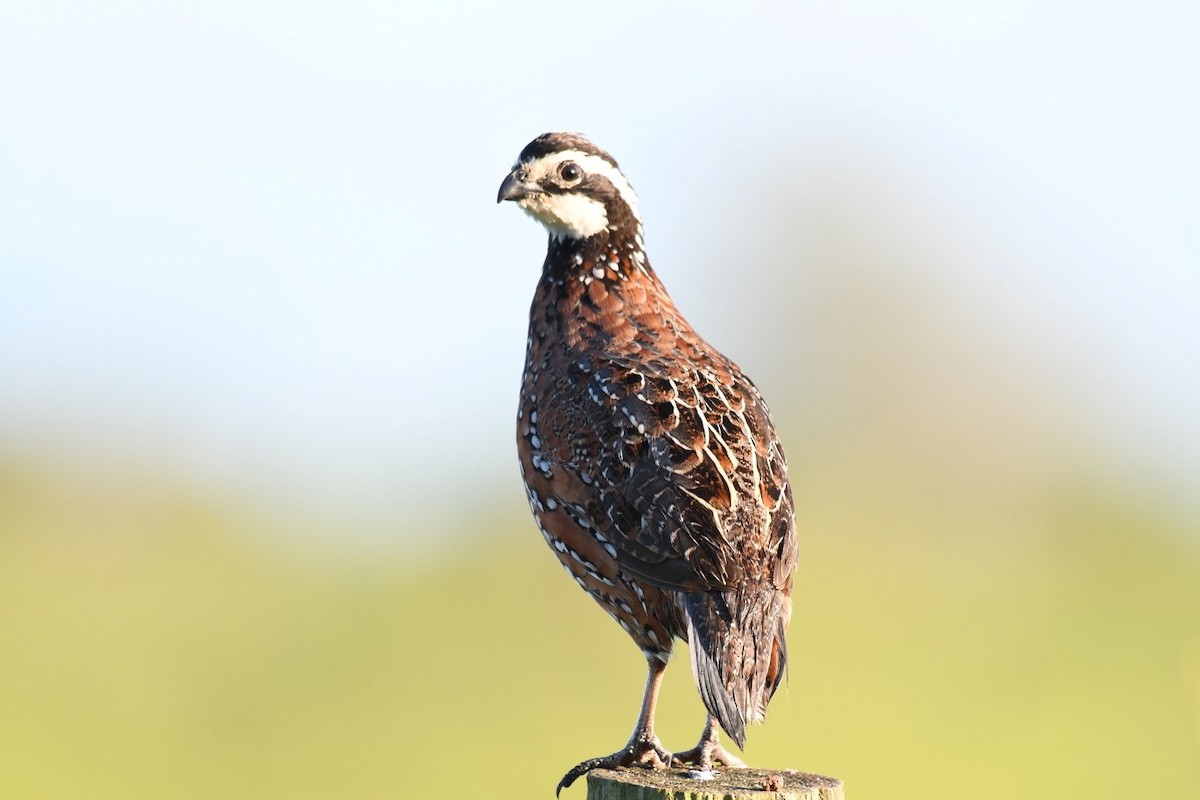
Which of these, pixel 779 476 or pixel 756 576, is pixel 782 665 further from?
pixel 779 476

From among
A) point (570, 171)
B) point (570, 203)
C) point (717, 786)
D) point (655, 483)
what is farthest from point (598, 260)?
point (717, 786)

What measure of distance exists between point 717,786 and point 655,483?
3.65ft

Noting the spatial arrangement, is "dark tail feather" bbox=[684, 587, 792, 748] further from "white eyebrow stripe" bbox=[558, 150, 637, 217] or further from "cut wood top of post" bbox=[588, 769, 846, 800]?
"white eyebrow stripe" bbox=[558, 150, 637, 217]

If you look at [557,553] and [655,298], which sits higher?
[655,298]

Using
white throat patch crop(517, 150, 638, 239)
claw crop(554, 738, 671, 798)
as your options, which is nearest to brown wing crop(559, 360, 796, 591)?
claw crop(554, 738, 671, 798)

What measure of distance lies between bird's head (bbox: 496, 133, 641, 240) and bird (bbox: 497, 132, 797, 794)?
0.01 m

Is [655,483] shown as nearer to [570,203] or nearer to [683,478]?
[683,478]

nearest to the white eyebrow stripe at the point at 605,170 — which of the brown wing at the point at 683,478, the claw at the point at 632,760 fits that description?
the brown wing at the point at 683,478

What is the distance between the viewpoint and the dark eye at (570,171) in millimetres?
6363

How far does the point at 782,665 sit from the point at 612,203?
2.40 metres

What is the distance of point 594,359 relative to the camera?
19.0 feet

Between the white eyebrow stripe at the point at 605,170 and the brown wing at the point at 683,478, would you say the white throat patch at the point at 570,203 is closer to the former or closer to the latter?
the white eyebrow stripe at the point at 605,170

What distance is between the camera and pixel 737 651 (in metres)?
4.93

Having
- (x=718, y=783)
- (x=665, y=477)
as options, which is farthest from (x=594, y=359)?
(x=718, y=783)
